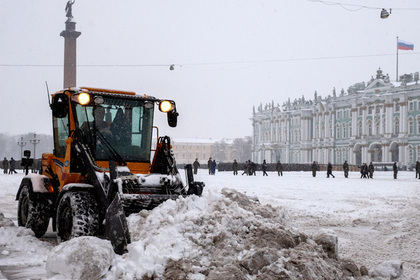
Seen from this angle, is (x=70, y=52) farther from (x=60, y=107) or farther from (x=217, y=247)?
(x=217, y=247)

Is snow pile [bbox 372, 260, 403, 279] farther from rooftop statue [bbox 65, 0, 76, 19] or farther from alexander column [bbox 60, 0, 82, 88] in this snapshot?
rooftop statue [bbox 65, 0, 76, 19]

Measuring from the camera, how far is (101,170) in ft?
23.8

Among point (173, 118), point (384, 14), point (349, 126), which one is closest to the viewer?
point (173, 118)

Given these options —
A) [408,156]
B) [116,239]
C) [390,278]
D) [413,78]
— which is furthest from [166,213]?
[413,78]

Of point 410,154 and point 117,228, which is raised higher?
point 410,154

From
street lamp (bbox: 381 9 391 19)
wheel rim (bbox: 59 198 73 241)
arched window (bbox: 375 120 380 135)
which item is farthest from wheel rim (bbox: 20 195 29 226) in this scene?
arched window (bbox: 375 120 380 135)

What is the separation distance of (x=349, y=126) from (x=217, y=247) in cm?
8194

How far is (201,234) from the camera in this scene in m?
5.79

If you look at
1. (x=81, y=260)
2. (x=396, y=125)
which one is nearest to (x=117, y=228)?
(x=81, y=260)

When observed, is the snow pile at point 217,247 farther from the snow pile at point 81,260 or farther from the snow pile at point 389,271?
the snow pile at point 389,271

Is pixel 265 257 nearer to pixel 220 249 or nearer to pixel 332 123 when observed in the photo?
pixel 220 249

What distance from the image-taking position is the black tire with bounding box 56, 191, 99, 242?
673cm

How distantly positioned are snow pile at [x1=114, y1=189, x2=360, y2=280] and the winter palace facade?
6953 cm

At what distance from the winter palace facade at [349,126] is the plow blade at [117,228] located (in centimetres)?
7016
